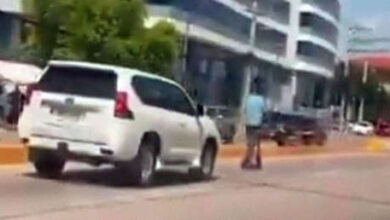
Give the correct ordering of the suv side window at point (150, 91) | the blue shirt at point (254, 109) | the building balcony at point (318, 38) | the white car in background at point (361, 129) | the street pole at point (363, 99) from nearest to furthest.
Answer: the suv side window at point (150, 91) → the blue shirt at point (254, 109) → the white car in background at point (361, 129) → the building balcony at point (318, 38) → the street pole at point (363, 99)

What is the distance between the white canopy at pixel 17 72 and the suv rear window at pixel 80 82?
85.5 ft

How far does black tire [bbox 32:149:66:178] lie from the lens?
17.7m

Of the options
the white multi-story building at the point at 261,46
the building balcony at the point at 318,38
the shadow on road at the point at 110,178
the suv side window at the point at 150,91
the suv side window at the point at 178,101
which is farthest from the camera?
the building balcony at the point at 318,38

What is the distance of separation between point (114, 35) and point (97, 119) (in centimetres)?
2391

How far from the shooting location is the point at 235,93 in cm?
8606

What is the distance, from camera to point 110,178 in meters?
18.6

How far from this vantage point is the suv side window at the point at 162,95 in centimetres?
1720

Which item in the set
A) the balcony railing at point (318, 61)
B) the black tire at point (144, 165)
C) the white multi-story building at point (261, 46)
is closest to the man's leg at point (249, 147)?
the black tire at point (144, 165)

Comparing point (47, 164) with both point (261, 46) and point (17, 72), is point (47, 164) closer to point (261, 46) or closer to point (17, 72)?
point (17, 72)

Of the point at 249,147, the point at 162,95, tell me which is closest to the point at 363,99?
the point at 249,147

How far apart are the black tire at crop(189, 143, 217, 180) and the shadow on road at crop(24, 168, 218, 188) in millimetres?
160

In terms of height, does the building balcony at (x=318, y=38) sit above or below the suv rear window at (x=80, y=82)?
above

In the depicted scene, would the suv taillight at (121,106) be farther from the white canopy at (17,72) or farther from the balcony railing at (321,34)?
the balcony railing at (321,34)

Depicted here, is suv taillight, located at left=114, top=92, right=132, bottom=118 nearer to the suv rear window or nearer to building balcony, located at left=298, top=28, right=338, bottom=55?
the suv rear window
